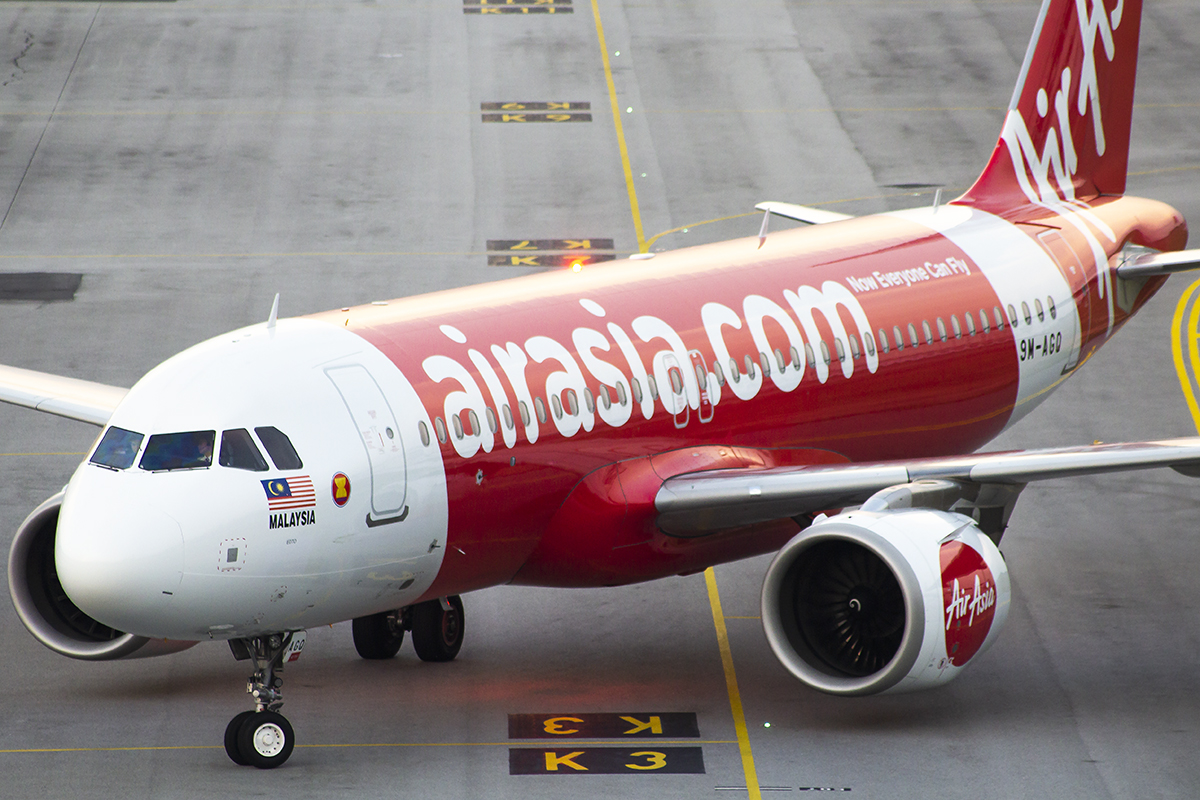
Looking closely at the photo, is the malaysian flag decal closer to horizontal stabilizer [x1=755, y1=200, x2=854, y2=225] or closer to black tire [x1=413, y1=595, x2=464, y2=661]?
black tire [x1=413, y1=595, x2=464, y2=661]

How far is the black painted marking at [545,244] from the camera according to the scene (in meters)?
36.2

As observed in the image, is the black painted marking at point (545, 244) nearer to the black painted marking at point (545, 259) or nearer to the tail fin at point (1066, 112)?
the black painted marking at point (545, 259)

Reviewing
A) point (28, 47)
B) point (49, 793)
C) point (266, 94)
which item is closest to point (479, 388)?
point (49, 793)

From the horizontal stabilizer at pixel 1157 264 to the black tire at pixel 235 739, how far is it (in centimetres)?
1515

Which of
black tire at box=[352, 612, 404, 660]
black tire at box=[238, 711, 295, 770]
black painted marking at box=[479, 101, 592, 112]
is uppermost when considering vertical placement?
black tire at box=[238, 711, 295, 770]

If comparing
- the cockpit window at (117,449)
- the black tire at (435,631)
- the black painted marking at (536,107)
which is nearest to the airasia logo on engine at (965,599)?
the black tire at (435,631)

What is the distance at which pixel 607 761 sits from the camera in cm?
1738

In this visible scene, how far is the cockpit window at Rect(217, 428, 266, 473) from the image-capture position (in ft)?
51.8

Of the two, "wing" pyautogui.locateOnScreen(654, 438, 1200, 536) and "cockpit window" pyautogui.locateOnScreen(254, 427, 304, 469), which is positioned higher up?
"cockpit window" pyautogui.locateOnScreen(254, 427, 304, 469)

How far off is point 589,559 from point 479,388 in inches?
95.8

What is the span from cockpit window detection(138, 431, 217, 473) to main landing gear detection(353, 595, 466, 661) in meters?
4.78

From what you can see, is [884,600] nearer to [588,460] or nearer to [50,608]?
[588,460]

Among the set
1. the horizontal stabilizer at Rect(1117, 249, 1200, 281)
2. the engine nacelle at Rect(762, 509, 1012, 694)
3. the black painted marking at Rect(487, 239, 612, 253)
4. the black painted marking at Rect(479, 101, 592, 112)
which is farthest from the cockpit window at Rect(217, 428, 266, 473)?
the black painted marking at Rect(479, 101, 592, 112)

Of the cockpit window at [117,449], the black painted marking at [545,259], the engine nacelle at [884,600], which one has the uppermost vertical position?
the cockpit window at [117,449]
